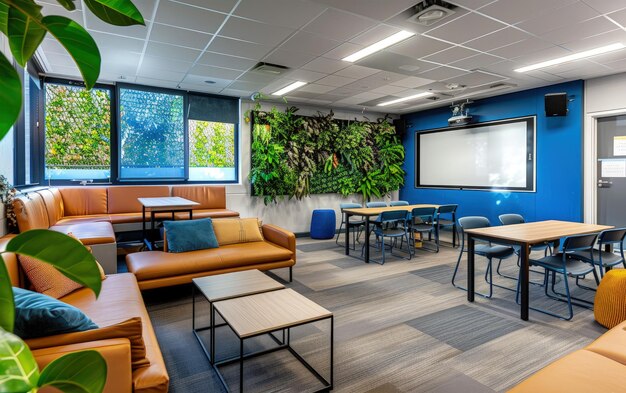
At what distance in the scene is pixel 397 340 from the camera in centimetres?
290

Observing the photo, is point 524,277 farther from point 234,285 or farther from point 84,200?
point 84,200

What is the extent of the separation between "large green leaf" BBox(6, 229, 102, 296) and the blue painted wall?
7.13 m

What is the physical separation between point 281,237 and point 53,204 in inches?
124

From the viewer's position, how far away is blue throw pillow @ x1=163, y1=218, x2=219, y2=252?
13.0 ft

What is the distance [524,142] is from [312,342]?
5.92 m

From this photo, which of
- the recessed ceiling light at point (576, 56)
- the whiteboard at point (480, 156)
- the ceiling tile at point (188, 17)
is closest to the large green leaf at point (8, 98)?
the ceiling tile at point (188, 17)

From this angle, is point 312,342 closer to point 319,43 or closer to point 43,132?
point 319,43

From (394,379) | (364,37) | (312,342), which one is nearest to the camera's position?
(394,379)

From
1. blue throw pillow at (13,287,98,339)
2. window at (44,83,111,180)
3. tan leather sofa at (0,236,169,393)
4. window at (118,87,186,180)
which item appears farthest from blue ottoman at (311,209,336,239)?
blue throw pillow at (13,287,98,339)

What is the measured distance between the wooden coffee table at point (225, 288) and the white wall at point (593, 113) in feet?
18.6

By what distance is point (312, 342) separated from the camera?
2871mm

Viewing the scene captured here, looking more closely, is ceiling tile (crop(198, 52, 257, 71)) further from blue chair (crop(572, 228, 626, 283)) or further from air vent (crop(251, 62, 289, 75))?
blue chair (crop(572, 228, 626, 283))

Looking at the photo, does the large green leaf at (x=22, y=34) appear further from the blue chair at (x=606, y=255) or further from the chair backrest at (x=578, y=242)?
the blue chair at (x=606, y=255)

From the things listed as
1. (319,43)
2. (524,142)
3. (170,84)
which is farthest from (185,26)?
(524,142)
